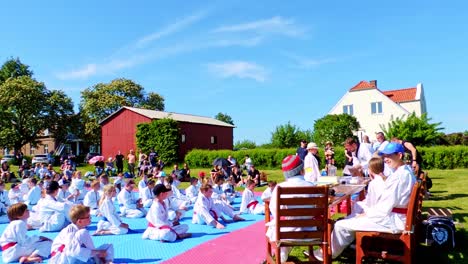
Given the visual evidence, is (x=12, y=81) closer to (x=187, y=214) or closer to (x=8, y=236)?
(x=187, y=214)

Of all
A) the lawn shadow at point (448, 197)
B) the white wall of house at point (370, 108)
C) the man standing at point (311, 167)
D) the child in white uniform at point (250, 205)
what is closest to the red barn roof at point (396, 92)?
the white wall of house at point (370, 108)

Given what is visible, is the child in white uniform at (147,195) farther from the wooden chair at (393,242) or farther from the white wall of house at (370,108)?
the white wall of house at (370,108)

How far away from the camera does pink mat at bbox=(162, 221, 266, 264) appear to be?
6.51 metres

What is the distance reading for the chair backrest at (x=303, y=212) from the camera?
4.77 metres

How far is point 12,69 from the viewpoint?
2265 inches

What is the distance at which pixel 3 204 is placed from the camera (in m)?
11.4

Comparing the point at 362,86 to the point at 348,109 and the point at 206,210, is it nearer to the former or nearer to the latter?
the point at 348,109

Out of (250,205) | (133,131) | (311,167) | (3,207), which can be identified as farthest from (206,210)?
(133,131)

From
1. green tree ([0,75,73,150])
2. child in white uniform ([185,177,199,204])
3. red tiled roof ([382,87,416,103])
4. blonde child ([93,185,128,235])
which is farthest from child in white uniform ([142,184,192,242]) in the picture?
red tiled roof ([382,87,416,103])

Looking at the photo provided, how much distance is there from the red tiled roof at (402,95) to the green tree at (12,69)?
5233 cm

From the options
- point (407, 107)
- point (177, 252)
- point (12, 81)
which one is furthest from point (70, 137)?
point (177, 252)

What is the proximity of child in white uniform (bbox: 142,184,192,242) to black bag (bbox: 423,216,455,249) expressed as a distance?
4822mm

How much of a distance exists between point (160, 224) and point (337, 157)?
69.8 feet

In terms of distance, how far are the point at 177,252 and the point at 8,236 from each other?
291 centimetres
